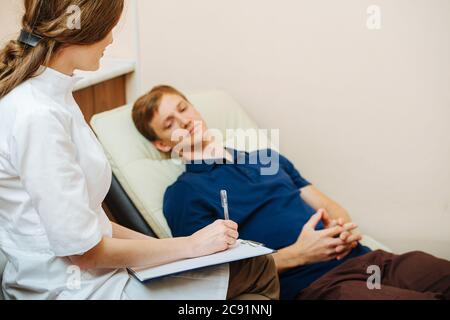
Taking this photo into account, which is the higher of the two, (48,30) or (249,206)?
(48,30)

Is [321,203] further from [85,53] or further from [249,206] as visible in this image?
[85,53]

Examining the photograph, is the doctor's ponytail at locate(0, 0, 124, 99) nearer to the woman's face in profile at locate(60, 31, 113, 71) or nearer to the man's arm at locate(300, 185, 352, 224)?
the woman's face in profile at locate(60, 31, 113, 71)

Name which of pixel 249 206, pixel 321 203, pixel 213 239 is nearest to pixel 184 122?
pixel 249 206

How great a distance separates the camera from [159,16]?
218 centimetres


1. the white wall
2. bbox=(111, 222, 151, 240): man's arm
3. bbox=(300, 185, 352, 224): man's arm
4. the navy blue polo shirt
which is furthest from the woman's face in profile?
the white wall

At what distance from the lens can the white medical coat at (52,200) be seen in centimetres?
95

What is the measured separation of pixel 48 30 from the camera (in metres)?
1.01

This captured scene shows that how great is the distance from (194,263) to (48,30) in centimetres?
49

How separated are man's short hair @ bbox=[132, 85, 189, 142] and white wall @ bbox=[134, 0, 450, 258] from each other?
0.39m

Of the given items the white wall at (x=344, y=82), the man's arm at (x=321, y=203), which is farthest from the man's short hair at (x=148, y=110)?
the man's arm at (x=321, y=203)

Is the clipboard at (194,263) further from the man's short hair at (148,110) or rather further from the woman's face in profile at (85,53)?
the man's short hair at (148,110)

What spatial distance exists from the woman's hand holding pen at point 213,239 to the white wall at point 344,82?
3.43 feet

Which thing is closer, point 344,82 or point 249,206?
point 249,206
